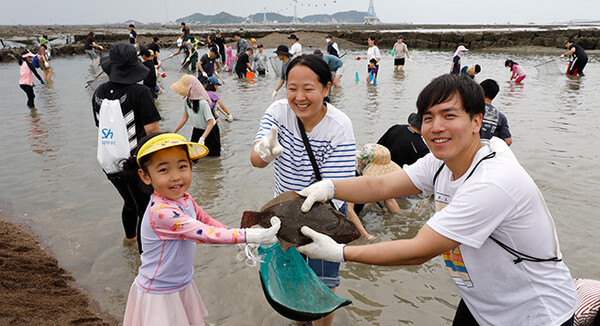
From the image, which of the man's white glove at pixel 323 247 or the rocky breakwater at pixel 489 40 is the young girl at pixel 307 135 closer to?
the man's white glove at pixel 323 247

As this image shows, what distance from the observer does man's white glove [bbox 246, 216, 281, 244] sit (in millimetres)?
2064

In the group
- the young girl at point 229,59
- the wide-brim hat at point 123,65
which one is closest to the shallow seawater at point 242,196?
the wide-brim hat at point 123,65

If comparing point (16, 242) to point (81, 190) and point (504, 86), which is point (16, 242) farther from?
point (504, 86)

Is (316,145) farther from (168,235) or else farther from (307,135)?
(168,235)

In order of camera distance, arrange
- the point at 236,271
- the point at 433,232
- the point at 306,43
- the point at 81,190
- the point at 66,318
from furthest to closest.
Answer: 1. the point at 306,43
2. the point at 81,190
3. the point at 236,271
4. the point at 66,318
5. the point at 433,232

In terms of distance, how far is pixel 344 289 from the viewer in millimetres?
3605

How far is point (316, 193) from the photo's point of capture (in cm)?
217

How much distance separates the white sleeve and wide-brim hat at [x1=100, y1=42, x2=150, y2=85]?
10.0 ft

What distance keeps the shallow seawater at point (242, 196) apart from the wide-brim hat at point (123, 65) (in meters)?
1.88

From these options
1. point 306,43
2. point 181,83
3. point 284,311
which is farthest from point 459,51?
point 306,43

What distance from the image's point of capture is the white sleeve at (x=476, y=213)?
4.80 ft

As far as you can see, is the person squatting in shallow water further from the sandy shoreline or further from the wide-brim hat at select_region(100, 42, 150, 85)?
the sandy shoreline

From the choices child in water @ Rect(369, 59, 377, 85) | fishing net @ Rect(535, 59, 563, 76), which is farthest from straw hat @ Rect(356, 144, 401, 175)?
fishing net @ Rect(535, 59, 563, 76)

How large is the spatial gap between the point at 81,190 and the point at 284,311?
4.66 metres
